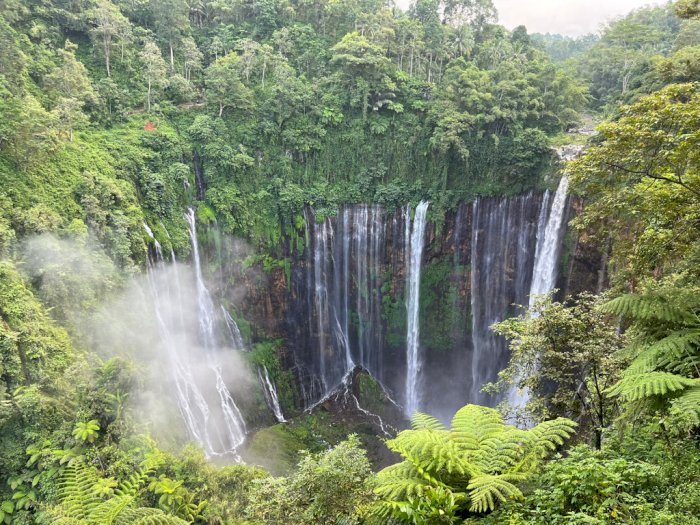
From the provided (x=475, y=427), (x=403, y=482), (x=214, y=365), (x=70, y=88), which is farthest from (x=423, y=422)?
(x=70, y=88)

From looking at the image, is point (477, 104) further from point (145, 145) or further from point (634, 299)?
point (634, 299)

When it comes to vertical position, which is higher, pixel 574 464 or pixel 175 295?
pixel 574 464

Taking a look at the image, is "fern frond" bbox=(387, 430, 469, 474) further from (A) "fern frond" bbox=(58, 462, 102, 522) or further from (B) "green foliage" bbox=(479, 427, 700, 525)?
(A) "fern frond" bbox=(58, 462, 102, 522)

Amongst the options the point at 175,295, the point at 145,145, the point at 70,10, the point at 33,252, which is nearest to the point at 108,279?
the point at 33,252

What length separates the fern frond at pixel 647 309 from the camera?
16.3 feet

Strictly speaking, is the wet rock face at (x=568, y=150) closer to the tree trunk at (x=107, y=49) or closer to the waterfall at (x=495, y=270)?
the waterfall at (x=495, y=270)

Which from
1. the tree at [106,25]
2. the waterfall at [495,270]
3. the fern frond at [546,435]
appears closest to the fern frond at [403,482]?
the fern frond at [546,435]

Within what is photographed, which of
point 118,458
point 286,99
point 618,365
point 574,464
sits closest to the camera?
point 574,464

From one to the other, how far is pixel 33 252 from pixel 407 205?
15.1 metres

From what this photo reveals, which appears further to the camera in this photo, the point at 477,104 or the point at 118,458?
the point at 477,104

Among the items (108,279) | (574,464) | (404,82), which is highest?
(404,82)

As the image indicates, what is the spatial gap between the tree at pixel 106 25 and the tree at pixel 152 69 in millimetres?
1665

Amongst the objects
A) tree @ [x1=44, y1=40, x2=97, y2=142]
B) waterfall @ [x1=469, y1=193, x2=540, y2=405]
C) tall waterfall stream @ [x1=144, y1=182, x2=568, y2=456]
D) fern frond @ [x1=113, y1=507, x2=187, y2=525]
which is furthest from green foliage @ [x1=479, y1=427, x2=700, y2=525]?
tree @ [x1=44, y1=40, x2=97, y2=142]

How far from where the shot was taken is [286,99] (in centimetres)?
2206
